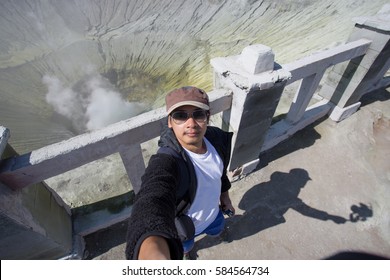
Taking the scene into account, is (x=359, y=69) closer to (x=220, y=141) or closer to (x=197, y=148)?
(x=220, y=141)

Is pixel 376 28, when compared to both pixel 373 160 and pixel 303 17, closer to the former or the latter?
pixel 373 160

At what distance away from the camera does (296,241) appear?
349 cm

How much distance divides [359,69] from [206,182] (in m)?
4.56

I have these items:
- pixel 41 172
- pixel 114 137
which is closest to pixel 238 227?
pixel 114 137

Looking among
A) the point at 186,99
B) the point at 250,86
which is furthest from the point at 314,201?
the point at 186,99

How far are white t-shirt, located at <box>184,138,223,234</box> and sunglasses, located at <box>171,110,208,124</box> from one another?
0.29 meters

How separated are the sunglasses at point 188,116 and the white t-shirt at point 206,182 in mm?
289

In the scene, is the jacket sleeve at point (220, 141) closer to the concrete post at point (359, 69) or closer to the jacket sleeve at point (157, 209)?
the jacket sleeve at point (157, 209)

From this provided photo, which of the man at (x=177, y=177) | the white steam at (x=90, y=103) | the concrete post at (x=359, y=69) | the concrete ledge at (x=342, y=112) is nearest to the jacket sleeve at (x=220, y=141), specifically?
the man at (x=177, y=177)

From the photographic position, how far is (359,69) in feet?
14.0

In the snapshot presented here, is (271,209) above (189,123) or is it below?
below

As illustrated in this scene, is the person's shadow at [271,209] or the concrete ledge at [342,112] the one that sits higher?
the concrete ledge at [342,112]

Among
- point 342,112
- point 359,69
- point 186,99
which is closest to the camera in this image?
point 186,99

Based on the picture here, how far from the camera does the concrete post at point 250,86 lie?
7.91 feet
